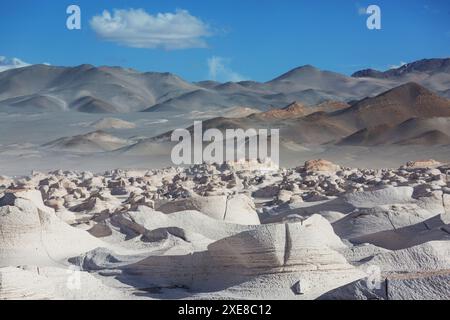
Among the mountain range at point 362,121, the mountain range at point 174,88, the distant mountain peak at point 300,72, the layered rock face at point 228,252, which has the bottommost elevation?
the layered rock face at point 228,252

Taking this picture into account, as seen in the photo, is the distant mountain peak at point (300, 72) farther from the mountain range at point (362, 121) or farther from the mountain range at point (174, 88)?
the mountain range at point (362, 121)

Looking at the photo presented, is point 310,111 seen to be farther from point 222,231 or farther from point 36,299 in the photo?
point 36,299

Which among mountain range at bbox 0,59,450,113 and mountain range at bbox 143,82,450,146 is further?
mountain range at bbox 0,59,450,113

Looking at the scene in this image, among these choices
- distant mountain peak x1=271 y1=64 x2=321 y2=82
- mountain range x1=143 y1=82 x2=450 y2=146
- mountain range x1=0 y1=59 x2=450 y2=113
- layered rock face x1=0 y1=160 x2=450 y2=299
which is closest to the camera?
layered rock face x1=0 y1=160 x2=450 y2=299

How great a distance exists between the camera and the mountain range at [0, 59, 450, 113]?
8612cm

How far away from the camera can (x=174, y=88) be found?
102562mm

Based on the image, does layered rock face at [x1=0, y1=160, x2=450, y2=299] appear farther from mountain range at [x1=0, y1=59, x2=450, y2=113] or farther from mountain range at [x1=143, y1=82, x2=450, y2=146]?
mountain range at [x1=0, y1=59, x2=450, y2=113]

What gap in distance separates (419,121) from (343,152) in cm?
728

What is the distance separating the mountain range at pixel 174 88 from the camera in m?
86.1

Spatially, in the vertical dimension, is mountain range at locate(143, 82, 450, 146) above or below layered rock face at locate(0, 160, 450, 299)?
above

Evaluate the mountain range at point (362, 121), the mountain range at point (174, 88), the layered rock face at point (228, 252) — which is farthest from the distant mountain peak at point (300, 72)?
the layered rock face at point (228, 252)

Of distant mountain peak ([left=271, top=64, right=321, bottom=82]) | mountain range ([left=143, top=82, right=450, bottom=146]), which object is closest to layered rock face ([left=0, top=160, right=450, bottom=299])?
mountain range ([left=143, top=82, right=450, bottom=146])

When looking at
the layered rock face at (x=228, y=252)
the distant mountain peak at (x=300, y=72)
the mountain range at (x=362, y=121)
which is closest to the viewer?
the layered rock face at (x=228, y=252)

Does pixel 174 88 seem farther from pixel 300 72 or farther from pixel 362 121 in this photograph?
pixel 362 121
